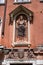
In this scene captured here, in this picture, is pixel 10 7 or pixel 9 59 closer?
pixel 9 59

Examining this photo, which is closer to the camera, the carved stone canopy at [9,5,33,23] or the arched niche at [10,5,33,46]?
the arched niche at [10,5,33,46]

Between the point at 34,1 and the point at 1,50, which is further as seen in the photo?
the point at 34,1

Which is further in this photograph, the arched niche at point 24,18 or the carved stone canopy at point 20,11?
the carved stone canopy at point 20,11

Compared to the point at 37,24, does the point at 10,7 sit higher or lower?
higher

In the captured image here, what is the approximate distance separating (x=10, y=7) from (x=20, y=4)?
1.63ft

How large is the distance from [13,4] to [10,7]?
20 centimetres

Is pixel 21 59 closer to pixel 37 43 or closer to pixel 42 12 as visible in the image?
pixel 37 43

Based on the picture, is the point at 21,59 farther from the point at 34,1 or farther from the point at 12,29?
the point at 34,1

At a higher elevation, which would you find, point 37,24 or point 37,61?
point 37,24

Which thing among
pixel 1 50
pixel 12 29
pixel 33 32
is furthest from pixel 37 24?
pixel 1 50

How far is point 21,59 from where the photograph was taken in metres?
11.9

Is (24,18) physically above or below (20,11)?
below

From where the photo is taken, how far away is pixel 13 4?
42.0ft

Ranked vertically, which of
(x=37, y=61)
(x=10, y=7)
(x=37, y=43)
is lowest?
(x=37, y=61)
